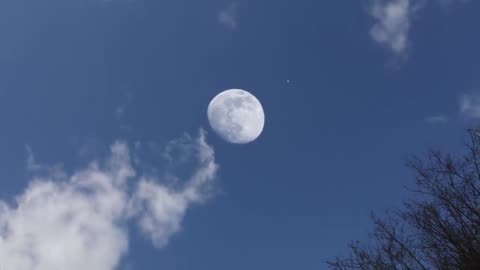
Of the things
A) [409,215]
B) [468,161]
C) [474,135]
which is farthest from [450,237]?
[474,135]

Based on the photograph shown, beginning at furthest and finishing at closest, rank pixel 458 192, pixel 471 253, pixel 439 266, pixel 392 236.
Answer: pixel 392 236 < pixel 458 192 < pixel 439 266 < pixel 471 253

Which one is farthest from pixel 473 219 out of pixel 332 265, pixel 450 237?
pixel 332 265

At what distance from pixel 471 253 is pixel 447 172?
3.23 meters

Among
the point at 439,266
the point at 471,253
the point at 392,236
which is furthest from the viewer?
the point at 392,236

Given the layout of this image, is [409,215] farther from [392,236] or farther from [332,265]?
[332,265]

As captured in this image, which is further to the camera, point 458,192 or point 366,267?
point 366,267

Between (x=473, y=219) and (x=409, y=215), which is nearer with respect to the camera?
(x=473, y=219)

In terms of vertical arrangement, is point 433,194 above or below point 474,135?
below

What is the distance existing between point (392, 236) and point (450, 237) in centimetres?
231

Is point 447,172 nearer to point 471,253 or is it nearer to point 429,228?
point 429,228

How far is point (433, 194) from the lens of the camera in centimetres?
1534

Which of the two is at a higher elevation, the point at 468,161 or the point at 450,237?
the point at 468,161

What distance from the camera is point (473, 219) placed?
13.8 meters

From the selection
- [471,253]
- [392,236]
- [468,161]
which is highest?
[468,161]
